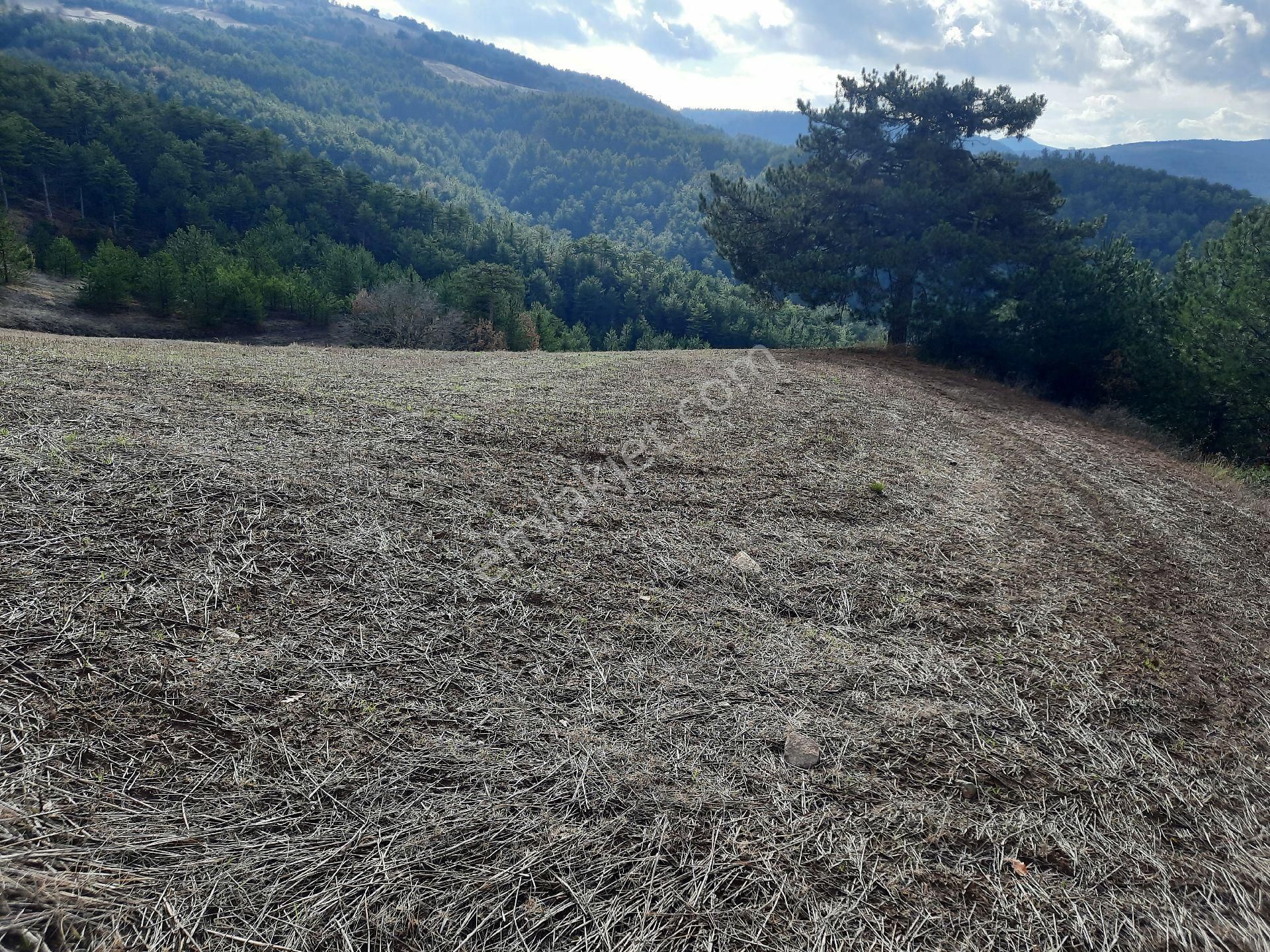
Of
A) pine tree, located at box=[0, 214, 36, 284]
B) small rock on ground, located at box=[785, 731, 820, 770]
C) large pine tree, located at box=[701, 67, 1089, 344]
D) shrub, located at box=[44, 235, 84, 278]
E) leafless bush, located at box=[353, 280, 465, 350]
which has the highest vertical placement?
large pine tree, located at box=[701, 67, 1089, 344]

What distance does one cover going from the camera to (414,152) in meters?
153

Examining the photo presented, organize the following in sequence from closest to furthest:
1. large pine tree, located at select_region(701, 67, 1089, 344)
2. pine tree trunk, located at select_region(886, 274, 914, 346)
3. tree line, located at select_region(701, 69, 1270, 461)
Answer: tree line, located at select_region(701, 69, 1270, 461)
large pine tree, located at select_region(701, 67, 1089, 344)
pine tree trunk, located at select_region(886, 274, 914, 346)

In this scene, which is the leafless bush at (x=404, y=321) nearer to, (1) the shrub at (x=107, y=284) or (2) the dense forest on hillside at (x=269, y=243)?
(2) the dense forest on hillside at (x=269, y=243)

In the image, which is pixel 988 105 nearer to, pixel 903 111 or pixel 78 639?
pixel 903 111

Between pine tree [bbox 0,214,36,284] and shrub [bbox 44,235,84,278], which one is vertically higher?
pine tree [bbox 0,214,36,284]

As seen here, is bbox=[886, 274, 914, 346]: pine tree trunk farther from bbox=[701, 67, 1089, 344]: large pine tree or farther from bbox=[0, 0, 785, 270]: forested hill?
bbox=[0, 0, 785, 270]: forested hill

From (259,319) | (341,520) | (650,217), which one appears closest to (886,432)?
(341,520)

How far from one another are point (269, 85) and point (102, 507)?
192567mm

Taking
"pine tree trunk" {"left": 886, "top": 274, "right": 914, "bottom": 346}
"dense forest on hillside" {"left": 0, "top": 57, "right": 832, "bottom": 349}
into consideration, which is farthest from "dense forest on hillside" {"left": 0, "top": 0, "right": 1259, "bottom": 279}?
"pine tree trunk" {"left": 886, "top": 274, "right": 914, "bottom": 346}

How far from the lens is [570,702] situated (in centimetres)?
275

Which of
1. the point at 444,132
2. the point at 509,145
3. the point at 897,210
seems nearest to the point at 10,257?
the point at 897,210

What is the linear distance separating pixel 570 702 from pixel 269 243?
4786cm

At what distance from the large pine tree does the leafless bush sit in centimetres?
1415

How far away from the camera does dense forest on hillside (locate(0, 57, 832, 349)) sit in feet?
83.1
